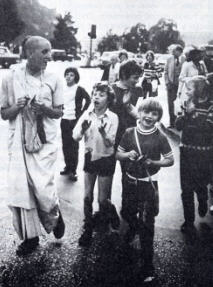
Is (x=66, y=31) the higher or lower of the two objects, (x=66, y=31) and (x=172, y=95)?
the higher

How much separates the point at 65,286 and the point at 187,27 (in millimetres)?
2939

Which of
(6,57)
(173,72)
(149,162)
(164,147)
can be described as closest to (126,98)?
(164,147)

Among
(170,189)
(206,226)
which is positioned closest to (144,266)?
(206,226)

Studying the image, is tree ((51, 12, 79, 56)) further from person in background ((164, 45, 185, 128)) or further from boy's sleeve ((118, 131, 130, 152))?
boy's sleeve ((118, 131, 130, 152))

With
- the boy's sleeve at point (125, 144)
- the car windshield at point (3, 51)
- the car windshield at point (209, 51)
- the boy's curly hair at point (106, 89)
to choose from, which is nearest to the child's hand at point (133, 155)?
the boy's sleeve at point (125, 144)

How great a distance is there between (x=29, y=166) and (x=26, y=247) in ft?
2.02

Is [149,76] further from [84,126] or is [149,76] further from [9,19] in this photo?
[84,126]

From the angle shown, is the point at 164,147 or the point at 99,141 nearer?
the point at 164,147

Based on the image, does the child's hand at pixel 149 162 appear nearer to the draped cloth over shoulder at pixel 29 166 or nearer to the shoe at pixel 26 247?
the draped cloth over shoulder at pixel 29 166

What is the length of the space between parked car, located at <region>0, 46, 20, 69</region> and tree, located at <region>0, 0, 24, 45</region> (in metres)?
11.5

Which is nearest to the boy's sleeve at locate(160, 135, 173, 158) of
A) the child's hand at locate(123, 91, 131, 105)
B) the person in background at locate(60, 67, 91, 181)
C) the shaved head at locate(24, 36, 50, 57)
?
the child's hand at locate(123, 91, 131, 105)

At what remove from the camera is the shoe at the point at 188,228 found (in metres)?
3.62

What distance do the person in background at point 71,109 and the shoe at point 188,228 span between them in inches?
70.6

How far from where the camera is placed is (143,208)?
3107 millimetres
